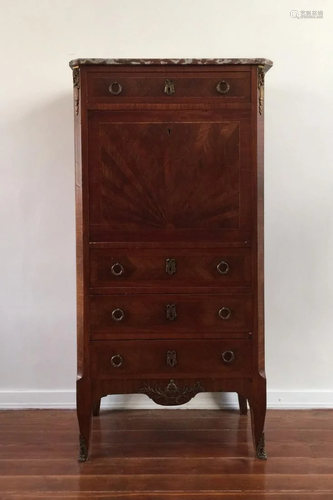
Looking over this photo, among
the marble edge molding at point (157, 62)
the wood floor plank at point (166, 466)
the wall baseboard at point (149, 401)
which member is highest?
the marble edge molding at point (157, 62)

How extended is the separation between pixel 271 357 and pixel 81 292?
3.96 feet

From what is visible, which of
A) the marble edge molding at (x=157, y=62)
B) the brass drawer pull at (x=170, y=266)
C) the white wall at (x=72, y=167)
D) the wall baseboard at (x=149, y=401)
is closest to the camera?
the marble edge molding at (x=157, y=62)

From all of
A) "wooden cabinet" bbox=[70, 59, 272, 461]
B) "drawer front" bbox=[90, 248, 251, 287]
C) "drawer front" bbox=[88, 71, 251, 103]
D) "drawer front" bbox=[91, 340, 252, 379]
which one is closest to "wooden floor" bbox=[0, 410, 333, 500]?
"wooden cabinet" bbox=[70, 59, 272, 461]

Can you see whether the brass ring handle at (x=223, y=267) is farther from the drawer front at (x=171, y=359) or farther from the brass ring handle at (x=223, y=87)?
the brass ring handle at (x=223, y=87)

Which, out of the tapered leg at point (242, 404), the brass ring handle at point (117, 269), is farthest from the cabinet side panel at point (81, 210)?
the tapered leg at point (242, 404)

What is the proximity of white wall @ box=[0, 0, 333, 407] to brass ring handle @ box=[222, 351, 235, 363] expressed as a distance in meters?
0.63

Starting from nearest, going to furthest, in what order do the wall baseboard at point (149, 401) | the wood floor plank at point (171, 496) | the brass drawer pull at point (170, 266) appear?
the wood floor plank at point (171, 496), the brass drawer pull at point (170, 266), the wall baseboard at point (149, 401)

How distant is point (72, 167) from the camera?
8.66 feet

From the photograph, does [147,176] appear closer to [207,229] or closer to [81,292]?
[207,229]

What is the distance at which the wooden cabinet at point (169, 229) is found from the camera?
2074mm

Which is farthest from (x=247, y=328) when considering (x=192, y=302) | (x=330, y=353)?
(x=330, y=353)

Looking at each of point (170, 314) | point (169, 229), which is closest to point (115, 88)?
point (169, 229)

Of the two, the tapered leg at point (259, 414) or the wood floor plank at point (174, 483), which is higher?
the tapered leg at point (259, 414)

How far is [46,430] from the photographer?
8.14 ft
